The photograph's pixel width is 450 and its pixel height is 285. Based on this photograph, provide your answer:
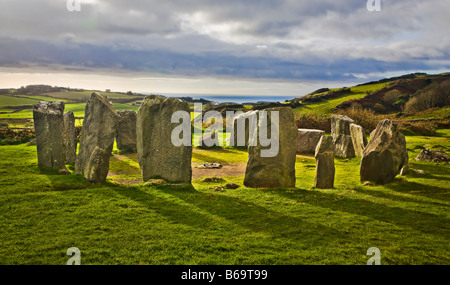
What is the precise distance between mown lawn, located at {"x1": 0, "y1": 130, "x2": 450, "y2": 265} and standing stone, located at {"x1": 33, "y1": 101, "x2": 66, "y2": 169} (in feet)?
4.73

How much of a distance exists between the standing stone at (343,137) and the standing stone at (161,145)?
14.1 meters

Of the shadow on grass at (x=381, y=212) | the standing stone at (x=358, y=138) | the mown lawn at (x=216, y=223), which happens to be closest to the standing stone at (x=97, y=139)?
the mown lawn at (x=216, y=223)

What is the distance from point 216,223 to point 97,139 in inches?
303

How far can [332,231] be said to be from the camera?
982 cm

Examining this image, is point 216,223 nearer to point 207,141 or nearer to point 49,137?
point 49,137

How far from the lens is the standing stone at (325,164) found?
1533 cm

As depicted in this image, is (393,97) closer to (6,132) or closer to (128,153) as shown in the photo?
(128,153)

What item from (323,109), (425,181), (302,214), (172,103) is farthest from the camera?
(323,109)

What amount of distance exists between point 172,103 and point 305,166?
10.8 m

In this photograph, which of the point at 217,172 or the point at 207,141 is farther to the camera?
the point at 207,141

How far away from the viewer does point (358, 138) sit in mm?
23875

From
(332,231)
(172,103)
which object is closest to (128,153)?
(172,103)

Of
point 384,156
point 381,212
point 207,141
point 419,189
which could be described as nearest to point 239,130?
point 207,141

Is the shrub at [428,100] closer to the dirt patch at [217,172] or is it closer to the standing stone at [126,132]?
the dirt patch at [217,172]
